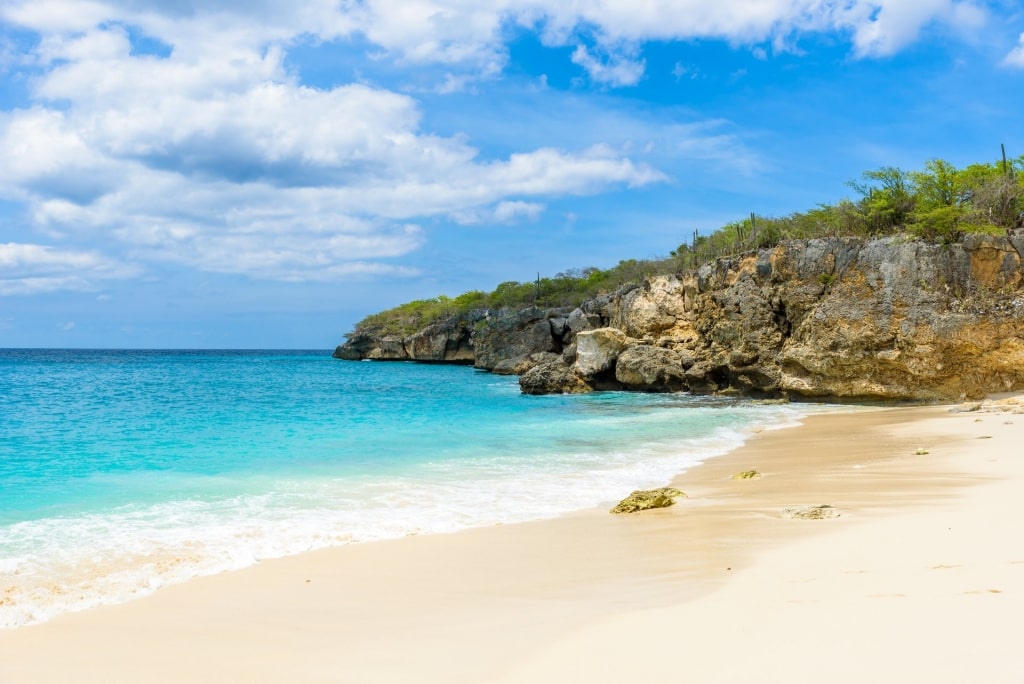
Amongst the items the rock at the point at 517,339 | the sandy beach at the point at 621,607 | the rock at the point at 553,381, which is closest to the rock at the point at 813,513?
the sandy beach at the point at 621,607

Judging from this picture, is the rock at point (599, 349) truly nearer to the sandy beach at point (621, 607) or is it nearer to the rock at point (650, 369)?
the rock at point (650, 369)

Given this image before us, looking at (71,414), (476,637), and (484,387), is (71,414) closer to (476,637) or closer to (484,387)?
(484,387)

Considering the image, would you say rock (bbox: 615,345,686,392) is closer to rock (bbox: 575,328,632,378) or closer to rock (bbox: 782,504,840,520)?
rock (bbox: 575,328,632,378)

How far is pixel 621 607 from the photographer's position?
4742 mm

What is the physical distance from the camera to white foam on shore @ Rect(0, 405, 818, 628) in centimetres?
619

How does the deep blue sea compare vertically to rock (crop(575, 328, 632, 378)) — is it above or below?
below

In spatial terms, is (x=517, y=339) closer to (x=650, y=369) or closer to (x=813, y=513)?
(x=650, y=369)

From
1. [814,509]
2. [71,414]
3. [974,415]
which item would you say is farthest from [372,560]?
[71,414]

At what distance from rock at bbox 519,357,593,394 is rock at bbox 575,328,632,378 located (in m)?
0.66

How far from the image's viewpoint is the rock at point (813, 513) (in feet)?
23.4

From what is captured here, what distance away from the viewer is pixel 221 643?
450 centimetres

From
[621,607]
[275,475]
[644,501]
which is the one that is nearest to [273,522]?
[275,475]

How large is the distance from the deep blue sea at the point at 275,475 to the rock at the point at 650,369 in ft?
18.4

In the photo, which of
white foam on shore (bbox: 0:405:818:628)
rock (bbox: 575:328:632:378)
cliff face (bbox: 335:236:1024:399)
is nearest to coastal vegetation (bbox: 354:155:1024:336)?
cliff face (bbox: 335:236:1024:399)
